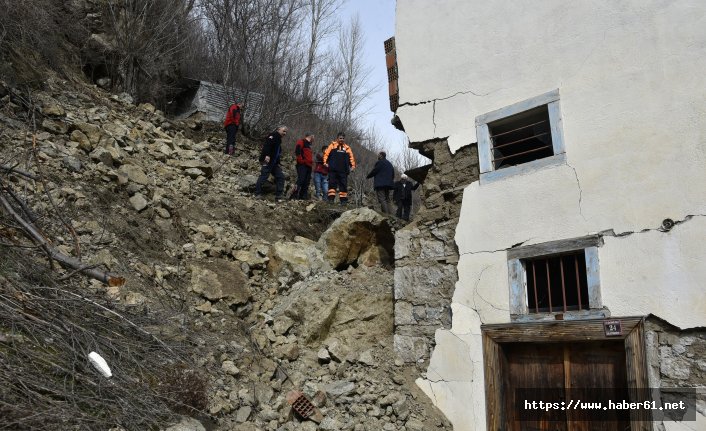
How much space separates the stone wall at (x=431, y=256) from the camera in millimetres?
6082

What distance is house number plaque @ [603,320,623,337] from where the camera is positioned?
182 inches

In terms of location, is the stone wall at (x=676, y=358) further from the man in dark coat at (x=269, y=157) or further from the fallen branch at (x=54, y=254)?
the man in dark coat at (x=269, y=157)

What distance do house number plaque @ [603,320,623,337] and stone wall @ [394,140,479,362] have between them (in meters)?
1.72

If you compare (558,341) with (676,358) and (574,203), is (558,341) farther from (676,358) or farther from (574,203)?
(574,203)

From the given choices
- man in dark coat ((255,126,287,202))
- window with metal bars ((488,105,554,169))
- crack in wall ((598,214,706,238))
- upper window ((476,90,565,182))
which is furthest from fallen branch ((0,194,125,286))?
man in dark coat ((255,126,287,202))

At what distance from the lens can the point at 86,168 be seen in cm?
831

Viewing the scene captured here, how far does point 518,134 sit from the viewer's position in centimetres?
620

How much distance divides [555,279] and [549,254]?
293 millimetres

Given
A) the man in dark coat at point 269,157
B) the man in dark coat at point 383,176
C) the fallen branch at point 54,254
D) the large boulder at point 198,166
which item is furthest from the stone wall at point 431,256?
the man in dark coat at point 383,176

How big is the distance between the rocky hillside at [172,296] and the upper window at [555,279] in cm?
165

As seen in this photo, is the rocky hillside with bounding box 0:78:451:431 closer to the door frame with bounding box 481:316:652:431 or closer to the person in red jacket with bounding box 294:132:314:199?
the door frame with bounding box 481:316:652:431

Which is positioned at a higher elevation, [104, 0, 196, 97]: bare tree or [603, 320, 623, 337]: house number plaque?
[104, 0, 196, 97]: bare tree

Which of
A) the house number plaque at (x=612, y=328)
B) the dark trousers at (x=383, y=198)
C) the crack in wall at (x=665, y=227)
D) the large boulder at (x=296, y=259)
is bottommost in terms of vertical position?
the house number plaque at (x=612, y=328)

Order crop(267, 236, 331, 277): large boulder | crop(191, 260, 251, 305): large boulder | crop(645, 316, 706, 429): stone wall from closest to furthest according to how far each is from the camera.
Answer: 1. crop(645, 316, 706, 429): stone wall
2. crop(191, 260, 251, 305): large boulder
3. crop(267, 236, 331, 277): large boulder
